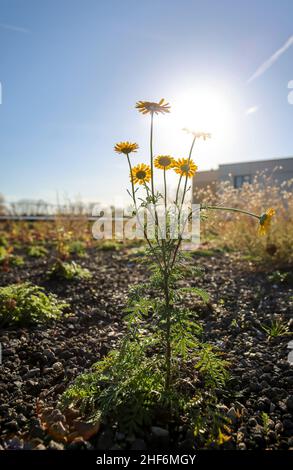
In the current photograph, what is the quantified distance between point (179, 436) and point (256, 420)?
43 centimetres

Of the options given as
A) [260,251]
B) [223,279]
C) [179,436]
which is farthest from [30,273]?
[179,436]

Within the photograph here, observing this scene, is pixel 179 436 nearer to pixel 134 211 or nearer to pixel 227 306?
pixel 134 211

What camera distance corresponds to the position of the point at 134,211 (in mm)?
1514

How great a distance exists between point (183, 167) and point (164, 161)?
3.9 inches

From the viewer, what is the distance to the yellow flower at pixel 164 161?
63.0 inches

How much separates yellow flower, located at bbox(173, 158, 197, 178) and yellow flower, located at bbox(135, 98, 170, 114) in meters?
0.25

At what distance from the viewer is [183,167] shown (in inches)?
62.3

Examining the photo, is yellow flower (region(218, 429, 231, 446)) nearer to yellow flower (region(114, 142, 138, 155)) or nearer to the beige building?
yellow flower (region(114, 142, 138, 155))

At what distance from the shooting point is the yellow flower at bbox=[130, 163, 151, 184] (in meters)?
1.64

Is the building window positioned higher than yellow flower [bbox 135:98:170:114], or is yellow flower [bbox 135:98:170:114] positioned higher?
the building window

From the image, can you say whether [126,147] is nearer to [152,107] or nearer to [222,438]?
[152,107]

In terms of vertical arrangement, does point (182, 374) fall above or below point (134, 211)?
below

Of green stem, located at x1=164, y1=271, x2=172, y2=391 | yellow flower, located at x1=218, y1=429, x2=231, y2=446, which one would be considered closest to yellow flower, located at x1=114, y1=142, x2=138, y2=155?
green stem, located at x1=164, y1=271, x2=172, y2=391

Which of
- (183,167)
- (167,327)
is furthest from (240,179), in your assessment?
(167,327)
